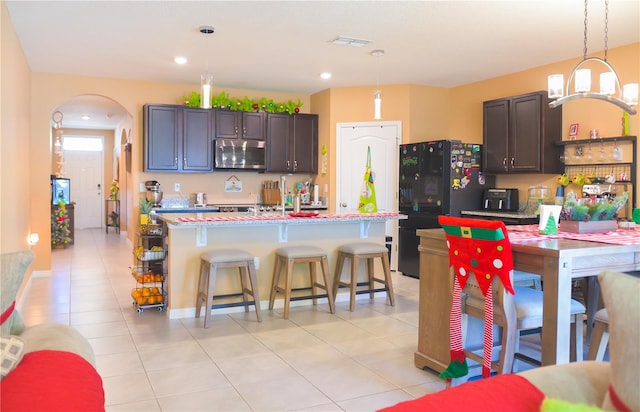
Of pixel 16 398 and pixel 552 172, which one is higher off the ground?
pixel 552 172

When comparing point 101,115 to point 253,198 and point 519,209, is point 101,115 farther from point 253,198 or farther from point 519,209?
point 519,209

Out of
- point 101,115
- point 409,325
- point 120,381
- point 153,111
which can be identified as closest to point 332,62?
point 153,111

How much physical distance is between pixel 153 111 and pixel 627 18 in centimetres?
541

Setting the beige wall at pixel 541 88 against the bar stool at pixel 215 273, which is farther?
the beige wall at pixel 541 88

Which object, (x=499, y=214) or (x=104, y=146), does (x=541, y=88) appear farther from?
(x=104, y=146)

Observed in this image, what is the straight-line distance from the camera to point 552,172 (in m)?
5.73

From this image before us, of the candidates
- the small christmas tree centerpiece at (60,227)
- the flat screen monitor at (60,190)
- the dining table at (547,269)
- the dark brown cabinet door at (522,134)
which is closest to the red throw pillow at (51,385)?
the dining table at (547,269)

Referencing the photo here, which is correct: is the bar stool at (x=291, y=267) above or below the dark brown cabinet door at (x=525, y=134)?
below

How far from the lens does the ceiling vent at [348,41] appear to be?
16.4ft

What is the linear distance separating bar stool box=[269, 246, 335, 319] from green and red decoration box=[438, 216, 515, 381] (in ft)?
6.05

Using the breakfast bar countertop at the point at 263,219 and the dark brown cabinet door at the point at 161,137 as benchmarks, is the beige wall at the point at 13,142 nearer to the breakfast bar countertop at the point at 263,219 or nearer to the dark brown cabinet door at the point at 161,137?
the breakfast bar countertop at the point at 263,219

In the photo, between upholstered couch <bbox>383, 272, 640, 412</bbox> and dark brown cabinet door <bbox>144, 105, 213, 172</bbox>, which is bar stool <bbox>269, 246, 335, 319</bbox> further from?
upholstered couch <bbox>383, 272, 640, 412</bbox>

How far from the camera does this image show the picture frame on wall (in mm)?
5559

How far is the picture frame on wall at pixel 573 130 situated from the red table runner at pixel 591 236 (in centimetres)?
244
